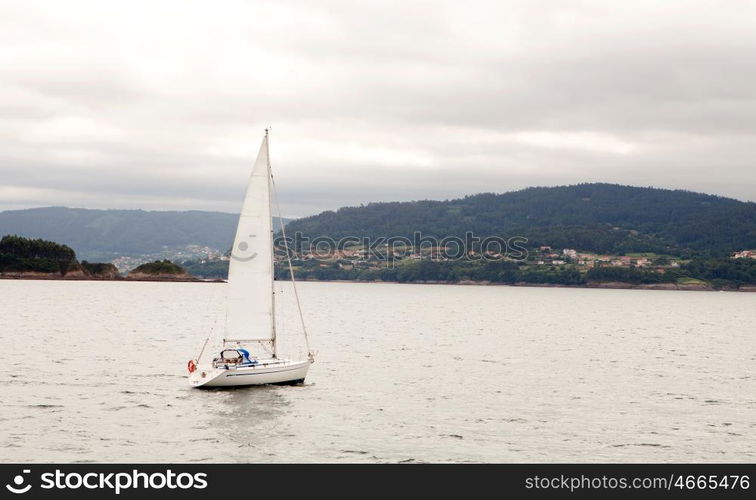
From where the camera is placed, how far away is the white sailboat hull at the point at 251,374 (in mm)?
46000

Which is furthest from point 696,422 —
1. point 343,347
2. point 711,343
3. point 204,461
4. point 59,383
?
point 711,343

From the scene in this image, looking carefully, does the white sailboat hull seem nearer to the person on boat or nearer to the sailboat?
the sailboat

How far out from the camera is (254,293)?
1882 inches

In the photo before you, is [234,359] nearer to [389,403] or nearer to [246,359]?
[246,359]

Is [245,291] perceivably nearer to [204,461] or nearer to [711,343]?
[204,461]

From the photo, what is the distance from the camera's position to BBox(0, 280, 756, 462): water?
33.3m

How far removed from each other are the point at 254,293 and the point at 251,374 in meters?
4.55

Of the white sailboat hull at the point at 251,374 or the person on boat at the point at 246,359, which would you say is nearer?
the white sailboat hull at the point at 251,374
